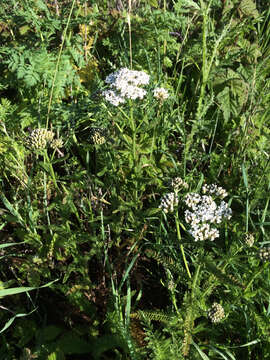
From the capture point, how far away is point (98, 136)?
1929 millimetres

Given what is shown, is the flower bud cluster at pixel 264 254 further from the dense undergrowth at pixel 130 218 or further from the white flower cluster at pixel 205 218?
the white flower cluster at pixel 205 218

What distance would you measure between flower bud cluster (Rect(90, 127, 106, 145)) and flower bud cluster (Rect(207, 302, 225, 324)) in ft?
3.45

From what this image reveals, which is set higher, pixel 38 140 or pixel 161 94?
pixel 161 94

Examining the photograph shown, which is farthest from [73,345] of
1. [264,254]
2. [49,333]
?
[264,254]

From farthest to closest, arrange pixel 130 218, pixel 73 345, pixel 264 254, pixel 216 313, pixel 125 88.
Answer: pixel 130 218 → pixel 125 88 → pixel 73 345 → pixel 216 313 → pixel 264 254

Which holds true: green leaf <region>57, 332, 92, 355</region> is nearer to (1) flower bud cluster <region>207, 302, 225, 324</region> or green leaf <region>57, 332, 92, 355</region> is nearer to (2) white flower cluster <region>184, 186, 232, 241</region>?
(1) flower bud cluster <region>207, 302, 225, 324</region>

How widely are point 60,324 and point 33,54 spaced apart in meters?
1.67

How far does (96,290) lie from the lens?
1.97m

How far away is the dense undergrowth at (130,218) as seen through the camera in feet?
5.23

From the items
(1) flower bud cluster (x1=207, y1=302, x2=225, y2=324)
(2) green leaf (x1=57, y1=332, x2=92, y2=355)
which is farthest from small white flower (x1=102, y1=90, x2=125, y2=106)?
(2) green leaf (x1=57, y1=332, x2=92, y2=355)

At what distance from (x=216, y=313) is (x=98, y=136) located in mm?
1122

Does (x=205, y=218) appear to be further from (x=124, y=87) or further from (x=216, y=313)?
(x=124, y=87)

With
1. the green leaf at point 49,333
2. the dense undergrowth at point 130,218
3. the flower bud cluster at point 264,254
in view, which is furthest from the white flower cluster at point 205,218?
the green leaf at point 49,333

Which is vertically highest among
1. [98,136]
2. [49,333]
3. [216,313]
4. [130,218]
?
[98,136]
